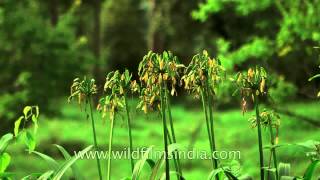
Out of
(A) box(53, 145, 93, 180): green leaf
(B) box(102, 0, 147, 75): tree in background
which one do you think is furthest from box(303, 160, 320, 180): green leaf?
(B) box(102, 0, 147, 75): tree in background

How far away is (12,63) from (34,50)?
562mm

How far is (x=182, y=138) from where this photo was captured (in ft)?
52.1

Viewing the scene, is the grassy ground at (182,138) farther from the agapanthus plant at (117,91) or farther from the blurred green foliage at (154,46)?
the agapanthus plant at (117,91)

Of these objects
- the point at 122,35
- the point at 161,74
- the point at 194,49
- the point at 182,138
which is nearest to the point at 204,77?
the point at 161,74

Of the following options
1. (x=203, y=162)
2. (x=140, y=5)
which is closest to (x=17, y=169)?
(x=203, y=162)

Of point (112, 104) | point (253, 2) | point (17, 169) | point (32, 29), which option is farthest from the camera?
point (17, 169)

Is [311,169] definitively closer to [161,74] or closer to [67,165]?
[161,74]

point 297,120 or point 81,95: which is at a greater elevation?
point 297,120

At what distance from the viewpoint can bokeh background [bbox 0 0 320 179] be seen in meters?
7.56

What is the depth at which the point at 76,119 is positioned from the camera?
23766 mm

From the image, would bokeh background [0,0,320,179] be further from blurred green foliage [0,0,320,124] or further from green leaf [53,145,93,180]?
green leaf [53,145,93,180]

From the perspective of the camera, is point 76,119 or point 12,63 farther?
point 76,119

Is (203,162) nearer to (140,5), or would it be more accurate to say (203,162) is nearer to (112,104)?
(112,104)

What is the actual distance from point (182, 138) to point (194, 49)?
11.9 metres
